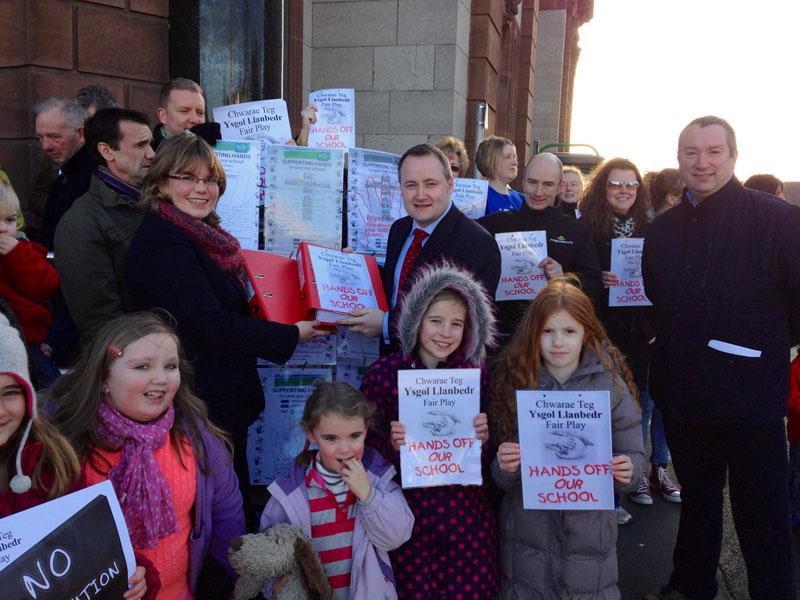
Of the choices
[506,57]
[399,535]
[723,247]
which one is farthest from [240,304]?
[506,57]

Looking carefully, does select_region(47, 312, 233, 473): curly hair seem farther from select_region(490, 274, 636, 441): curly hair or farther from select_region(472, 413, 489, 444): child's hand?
select_region(490, 274, 636, 441): curly hair

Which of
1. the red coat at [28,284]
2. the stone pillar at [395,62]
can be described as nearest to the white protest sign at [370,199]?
the red coat at [28,284]

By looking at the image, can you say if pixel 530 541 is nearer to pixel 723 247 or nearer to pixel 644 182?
pixel 723 247

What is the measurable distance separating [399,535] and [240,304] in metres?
1.16

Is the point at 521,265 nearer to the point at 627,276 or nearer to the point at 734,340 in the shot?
the point at 627,276

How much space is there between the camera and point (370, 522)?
7.38 feet

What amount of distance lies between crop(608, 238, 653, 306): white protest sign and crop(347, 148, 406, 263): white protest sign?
1391 mm

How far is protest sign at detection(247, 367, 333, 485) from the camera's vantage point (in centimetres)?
369

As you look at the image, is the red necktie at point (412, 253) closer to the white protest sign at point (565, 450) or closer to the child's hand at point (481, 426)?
the child's hand at point (481, 426)

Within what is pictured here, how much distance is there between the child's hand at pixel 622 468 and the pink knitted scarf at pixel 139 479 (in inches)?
60.1

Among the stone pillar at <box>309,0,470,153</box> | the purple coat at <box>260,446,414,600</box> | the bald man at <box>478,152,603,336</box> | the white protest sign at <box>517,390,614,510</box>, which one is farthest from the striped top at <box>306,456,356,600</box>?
the stone pillar at <box>309,0,470,153</box>

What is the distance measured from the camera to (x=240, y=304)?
272 cm

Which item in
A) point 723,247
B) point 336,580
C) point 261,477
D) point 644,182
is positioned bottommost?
point 261,477

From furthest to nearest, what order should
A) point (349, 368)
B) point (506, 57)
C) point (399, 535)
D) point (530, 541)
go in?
point (506, 57) → point (349, 368) → point (530, 541) → point (399, 535)
